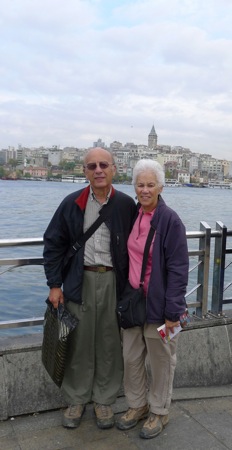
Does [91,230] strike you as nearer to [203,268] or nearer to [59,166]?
[203,268]

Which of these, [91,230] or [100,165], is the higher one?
[100,165]

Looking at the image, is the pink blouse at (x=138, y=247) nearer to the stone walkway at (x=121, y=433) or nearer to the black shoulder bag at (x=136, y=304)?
the black shoulder bag at (x=136, y=304)

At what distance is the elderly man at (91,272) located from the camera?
127 inches

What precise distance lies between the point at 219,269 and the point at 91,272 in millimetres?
1607

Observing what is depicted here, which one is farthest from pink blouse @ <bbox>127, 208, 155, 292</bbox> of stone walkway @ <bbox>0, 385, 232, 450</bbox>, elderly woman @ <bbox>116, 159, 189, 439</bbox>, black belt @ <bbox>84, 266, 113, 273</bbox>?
stone walkway @ <bbox>0, 385, 232, 450</bbox>

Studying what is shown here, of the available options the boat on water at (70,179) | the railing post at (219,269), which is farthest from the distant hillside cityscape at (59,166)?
the railing post at (219,269)

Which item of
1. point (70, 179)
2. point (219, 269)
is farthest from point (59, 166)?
point (219, 269)

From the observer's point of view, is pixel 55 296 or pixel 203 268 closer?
pixel 55 296

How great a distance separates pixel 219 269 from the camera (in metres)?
4.44

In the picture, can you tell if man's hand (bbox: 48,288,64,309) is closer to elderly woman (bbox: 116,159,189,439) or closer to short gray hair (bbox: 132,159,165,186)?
elderly woman (bbox: 116,159,189,439)

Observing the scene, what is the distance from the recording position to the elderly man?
10.6 ft

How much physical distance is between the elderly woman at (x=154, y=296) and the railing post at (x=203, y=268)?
3.65 ft

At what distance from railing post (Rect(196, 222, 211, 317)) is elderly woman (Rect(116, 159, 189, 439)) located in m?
1.11

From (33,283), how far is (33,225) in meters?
14.5
